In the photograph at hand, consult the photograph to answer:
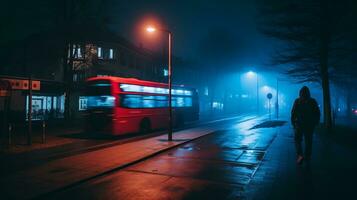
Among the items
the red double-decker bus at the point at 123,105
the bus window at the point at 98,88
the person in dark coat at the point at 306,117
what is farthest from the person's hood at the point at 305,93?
the bus window at the point at 98,88

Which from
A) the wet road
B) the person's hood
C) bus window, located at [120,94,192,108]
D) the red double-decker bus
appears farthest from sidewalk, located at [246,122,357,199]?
bus window, located at [120,94,192,108]

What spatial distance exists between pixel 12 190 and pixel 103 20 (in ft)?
69.4

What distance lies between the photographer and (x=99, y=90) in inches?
575

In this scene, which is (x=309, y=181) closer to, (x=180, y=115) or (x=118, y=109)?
(x=118, y=109)

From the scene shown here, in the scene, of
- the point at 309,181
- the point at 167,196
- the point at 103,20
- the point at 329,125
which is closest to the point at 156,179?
the point at 167,196

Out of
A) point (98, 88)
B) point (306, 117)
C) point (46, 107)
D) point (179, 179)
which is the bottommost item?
point (179, 179)

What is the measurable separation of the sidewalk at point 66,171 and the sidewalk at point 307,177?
4.19 meters

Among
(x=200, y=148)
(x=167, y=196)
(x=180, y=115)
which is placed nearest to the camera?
(x=167, y=196)

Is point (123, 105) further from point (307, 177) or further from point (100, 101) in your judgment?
point (307, 177)

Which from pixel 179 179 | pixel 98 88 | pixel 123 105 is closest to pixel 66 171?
pixel 179 179

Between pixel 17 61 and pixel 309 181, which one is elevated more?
pixel 17 61

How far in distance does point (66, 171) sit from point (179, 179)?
3224mm

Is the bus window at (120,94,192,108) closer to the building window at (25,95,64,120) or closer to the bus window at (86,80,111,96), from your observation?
the bus window at (86,80,111,96)

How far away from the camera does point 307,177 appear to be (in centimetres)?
688
